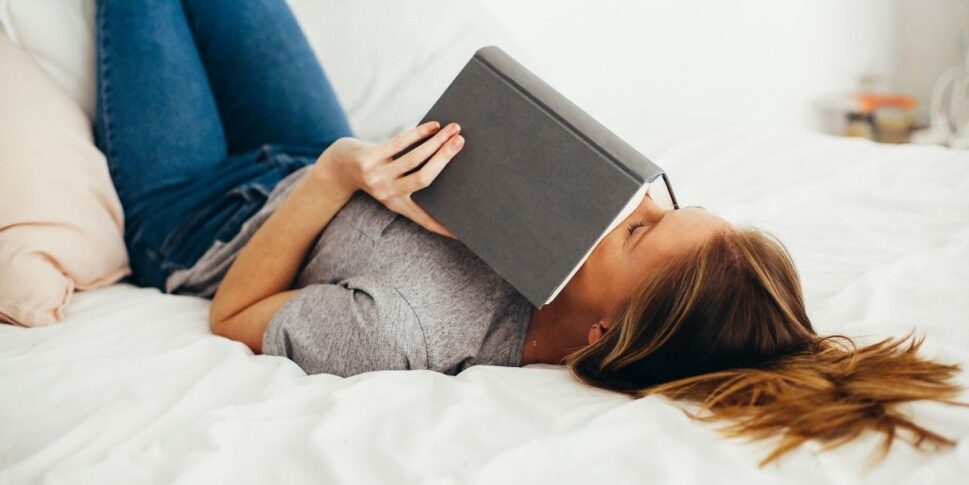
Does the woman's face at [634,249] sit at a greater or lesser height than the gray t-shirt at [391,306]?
greater

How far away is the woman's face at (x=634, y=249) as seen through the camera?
0.73 m

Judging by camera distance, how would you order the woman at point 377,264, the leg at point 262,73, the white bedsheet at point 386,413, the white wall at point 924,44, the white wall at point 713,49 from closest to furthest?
the white bedsheet at point 386,413 → the woman at point 377,264 → the leg at point 262,73 → the white wall at point 713,49 → the white wall at point 924,44

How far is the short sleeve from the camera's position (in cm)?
76

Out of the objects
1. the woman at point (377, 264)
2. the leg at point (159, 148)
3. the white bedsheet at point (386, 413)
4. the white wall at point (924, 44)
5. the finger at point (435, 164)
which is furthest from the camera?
the white wall at point (924, 44)

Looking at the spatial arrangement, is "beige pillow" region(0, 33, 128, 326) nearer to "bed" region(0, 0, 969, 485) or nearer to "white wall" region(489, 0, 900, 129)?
"bed" region(0, 0, 969, 485)

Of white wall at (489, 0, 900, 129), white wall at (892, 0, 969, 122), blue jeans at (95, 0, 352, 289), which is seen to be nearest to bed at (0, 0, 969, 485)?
blue jeans at (95, 0, 352, 289)

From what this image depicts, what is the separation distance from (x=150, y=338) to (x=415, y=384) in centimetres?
33

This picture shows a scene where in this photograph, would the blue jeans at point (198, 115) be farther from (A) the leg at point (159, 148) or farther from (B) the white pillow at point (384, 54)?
(B) the white pillow at point (384, 54)

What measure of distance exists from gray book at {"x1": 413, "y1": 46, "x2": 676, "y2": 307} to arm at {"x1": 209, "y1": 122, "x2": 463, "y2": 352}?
3cm

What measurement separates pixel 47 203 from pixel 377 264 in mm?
457

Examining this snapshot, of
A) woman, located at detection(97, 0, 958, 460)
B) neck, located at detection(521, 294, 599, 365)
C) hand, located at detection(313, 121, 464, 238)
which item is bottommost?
neck, located at detection(521, 294, 599, 365)

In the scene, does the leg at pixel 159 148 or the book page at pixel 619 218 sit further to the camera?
the leg at pixel 159 148

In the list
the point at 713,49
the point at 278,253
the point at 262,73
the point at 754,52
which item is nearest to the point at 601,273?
the point at 278,253

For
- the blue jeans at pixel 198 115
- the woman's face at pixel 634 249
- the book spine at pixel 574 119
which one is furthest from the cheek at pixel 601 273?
the blue jeans at pixel 198 115
